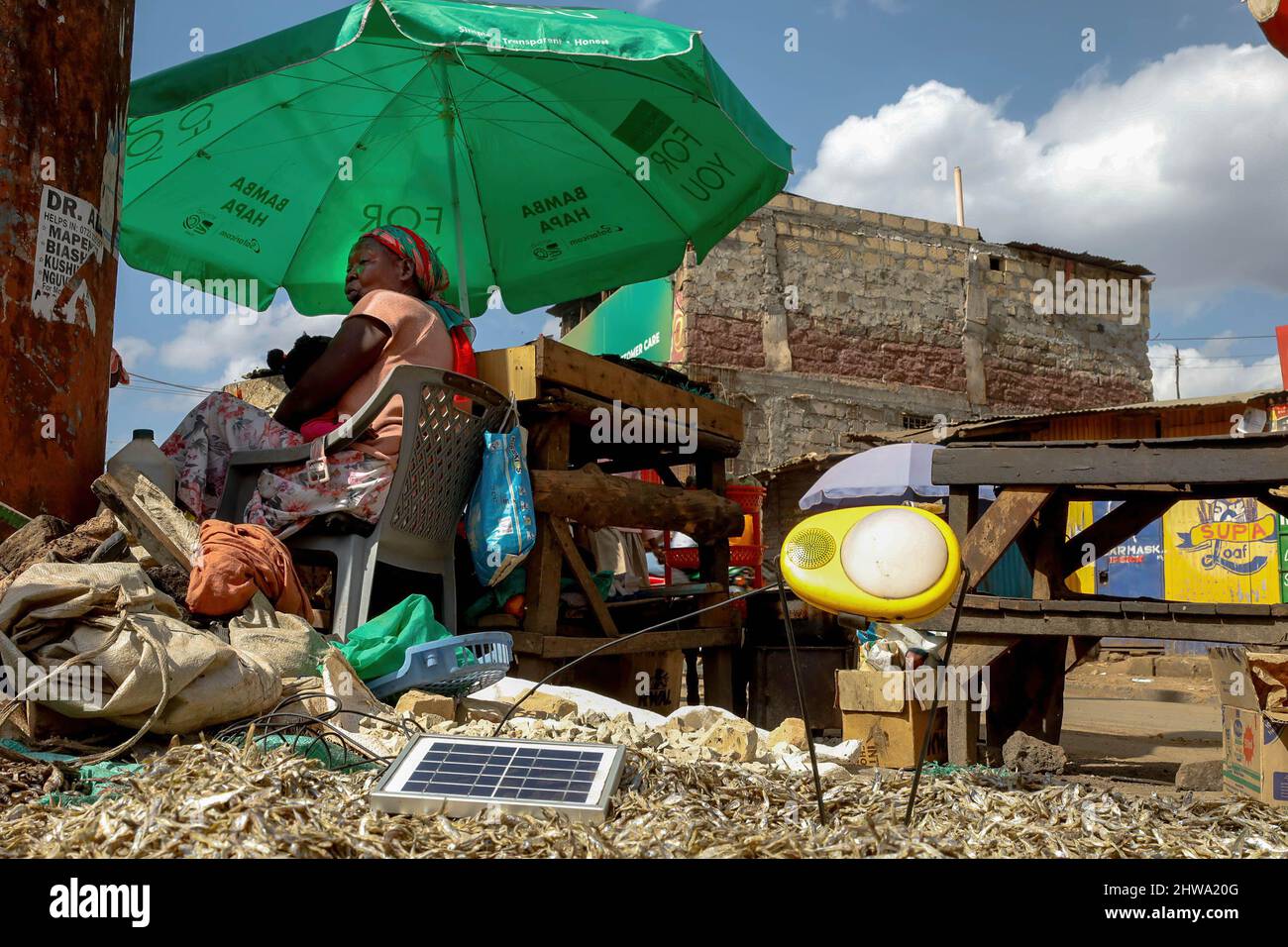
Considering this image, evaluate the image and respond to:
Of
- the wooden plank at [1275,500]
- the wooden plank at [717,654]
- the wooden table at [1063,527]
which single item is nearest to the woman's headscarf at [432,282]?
the wooden plank at [717,654]

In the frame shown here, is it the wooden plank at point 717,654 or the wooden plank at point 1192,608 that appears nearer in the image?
the wooden plank at point 1192,608

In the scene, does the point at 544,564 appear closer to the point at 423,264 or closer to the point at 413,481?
the point at 413,481

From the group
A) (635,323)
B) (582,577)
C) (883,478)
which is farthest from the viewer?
(635,323)

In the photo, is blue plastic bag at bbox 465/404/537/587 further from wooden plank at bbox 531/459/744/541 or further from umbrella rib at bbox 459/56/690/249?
umbrella rib at bbox 459/56/690/249

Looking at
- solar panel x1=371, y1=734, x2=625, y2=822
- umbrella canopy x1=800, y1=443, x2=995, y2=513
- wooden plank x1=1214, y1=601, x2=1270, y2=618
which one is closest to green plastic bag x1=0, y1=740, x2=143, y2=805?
solar panel x1=371, y1=734, x2=625, y2=822

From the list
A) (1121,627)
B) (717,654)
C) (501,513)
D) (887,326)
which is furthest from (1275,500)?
(887,326)

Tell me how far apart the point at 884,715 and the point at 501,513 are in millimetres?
1764

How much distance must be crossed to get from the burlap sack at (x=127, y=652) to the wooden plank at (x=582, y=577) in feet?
6.27

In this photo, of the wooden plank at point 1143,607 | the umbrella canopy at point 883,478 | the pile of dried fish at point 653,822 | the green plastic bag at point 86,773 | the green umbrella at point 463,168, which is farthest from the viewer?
the umbrella canopy at point 883,478

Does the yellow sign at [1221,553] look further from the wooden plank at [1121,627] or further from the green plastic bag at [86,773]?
the green plastic bag at [86,773]

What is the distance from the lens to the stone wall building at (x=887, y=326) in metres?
17.2

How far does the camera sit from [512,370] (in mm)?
4402

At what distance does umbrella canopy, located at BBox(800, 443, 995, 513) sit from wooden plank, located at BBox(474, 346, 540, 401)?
20.3 ft

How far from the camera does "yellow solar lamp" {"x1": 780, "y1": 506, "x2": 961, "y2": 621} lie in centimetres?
192
